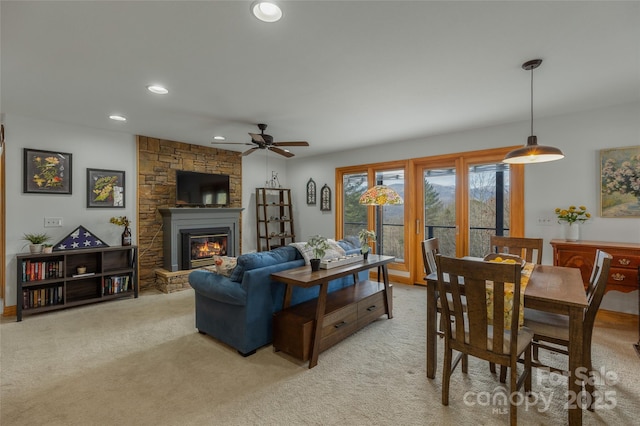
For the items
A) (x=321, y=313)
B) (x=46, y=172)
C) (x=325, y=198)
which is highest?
(x=46, y=172)

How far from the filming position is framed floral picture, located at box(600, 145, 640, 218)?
133 inches

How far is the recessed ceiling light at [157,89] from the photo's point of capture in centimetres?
296

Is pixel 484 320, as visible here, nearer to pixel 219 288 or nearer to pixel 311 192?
pixel 219 288

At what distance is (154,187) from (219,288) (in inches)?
128

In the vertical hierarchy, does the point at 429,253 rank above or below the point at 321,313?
above

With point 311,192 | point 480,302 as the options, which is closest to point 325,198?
point 311,192

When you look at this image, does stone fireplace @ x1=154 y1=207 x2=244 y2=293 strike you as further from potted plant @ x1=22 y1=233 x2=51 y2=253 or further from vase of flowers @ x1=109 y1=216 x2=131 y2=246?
potted plant @ x1=22 y1=233 x2=51 y2=253

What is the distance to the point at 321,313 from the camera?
2553mm

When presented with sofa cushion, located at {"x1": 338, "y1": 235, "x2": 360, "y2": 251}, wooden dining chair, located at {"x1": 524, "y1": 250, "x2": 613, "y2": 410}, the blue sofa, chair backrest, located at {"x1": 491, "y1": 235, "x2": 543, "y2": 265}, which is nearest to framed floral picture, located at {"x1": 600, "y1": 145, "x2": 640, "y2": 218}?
chair backrest, located at {"x1": 491, "y1": 235, "x2": 543, "y2": 265}

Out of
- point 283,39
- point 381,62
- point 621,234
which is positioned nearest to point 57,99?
point 283,39

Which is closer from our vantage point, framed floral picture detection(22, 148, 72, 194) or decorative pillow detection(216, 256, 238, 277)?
decorative pillow detection(216, 256, 238, 277)

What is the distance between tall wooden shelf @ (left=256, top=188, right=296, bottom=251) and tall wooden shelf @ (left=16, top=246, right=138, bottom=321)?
253cm

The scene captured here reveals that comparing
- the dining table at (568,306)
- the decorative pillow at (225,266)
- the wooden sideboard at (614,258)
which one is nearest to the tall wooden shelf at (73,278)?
the decorative pillow at (225,266)

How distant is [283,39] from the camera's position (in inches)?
84.8
